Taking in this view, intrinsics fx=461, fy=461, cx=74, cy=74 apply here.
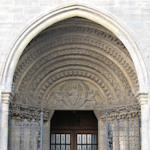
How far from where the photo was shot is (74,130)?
14.7m

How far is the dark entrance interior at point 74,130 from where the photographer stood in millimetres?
14539

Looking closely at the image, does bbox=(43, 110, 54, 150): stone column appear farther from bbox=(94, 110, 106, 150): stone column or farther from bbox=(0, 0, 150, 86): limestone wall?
bbox=(0, 0, 150, 86): limestone wall

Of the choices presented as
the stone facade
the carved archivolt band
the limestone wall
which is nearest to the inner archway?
the carved archivolt band

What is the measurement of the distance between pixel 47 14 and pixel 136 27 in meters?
2.21

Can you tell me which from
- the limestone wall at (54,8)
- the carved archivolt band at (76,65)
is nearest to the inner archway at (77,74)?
the carved archivolt band at (76,65)

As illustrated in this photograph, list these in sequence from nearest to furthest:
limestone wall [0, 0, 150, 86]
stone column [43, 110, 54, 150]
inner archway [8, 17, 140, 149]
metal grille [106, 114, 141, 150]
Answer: limestone wall [0, 0, 150, 86]
metal grille [106, 114, 141, 150]
inner archway [8, 17, 140, 149]
stone column [43, 110, 54, 150]

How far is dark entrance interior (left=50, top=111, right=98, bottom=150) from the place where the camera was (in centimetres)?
1454

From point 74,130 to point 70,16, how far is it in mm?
4536

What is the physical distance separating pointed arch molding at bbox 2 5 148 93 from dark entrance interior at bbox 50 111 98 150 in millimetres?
4011

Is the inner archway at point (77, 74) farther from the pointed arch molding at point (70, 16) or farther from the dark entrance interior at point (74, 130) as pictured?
the dark entrance interior at point (74, 130)

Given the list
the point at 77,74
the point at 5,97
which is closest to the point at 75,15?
the point at 77,74

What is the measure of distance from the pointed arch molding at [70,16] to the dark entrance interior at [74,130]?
4011mm

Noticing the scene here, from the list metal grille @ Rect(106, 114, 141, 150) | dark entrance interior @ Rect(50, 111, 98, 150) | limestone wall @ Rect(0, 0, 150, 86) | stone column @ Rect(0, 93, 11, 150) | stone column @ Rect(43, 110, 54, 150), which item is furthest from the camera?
dark entrance interior @ Rect(50, 111, 98, 150)

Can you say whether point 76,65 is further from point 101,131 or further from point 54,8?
point 54,8
